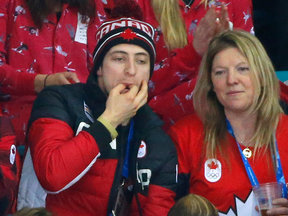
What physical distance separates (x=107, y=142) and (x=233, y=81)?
0.63m

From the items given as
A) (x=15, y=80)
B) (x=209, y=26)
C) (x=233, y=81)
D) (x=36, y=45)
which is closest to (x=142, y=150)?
(x=233, y=81)

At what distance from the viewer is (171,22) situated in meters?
2.81

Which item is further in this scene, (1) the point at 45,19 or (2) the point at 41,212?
(1) the point at 45,19

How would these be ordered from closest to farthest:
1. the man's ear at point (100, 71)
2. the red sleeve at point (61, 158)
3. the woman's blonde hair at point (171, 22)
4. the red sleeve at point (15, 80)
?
the red sleeve at point (61, 158), the man's ear at point (100, 71), the red sleeve at point (15, 80), the woman's blonde hair at point (171, 22)

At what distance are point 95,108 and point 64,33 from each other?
2.63ft

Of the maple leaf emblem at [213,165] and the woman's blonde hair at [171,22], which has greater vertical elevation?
the woman's blonde hair at [171,22]

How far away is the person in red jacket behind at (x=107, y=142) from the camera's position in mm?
1826

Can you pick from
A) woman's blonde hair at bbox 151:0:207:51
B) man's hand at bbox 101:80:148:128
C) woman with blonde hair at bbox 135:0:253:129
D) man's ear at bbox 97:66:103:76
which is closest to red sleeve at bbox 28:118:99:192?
man's hand at bbox 101:80:148:128

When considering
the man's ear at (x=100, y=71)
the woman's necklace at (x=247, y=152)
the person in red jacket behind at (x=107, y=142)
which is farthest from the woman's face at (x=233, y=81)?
the man's ear at (x=100, y=71)

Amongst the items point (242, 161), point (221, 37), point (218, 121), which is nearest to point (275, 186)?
point (242, 161)

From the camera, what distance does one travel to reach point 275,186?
1.88m

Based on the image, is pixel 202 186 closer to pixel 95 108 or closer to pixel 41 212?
pixel 95 108

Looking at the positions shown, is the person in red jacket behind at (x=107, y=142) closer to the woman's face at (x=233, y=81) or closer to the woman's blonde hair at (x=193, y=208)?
the woman's face at (x=233, y=81)

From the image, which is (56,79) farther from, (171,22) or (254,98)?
(254,98)
